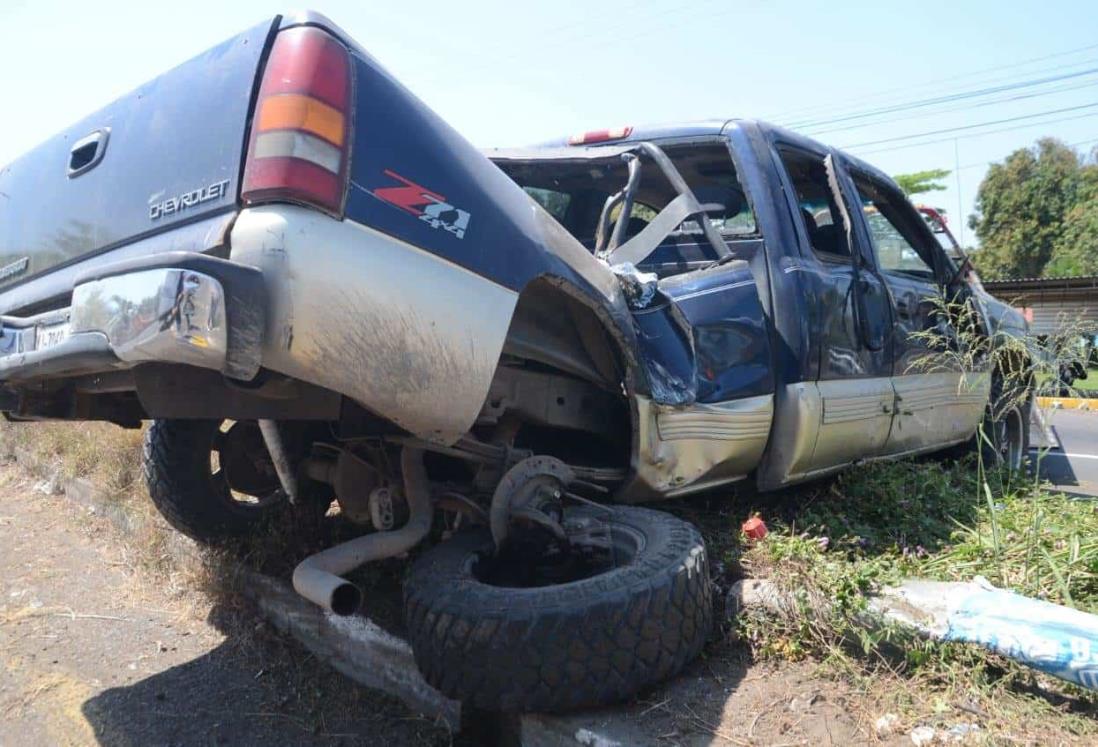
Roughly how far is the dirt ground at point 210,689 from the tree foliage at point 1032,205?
3576 cm

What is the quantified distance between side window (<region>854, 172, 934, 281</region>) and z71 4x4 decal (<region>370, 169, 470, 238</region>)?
2628 mm

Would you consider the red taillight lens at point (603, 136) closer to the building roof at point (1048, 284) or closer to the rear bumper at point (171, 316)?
the rear bumper at point (171, 316)

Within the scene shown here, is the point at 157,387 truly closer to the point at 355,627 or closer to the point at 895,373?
the point at 355,627

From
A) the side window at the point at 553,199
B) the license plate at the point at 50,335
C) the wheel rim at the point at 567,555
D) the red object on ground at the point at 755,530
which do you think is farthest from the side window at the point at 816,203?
the license plate at the point at 50,335

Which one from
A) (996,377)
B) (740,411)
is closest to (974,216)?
(996,377)

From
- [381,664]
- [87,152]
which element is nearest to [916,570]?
[381,664]

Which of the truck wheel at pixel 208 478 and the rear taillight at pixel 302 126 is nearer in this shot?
the rear taillight at pixel 302 126

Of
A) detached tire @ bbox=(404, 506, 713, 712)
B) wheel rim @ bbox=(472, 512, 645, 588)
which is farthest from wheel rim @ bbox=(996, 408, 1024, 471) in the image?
detached tire @ bbox=(404, 506, 713, 712)

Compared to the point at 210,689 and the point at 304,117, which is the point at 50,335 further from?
the point at 210,689

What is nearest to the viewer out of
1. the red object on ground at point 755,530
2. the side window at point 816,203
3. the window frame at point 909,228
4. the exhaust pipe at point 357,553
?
the exhaust pipe at point 357,553

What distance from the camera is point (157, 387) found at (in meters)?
2.03

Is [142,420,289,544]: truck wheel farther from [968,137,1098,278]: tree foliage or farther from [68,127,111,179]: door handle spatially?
[968,137,1098,278]: tree foliage

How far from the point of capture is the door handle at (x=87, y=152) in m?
2.27

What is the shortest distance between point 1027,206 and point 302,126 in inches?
1529
